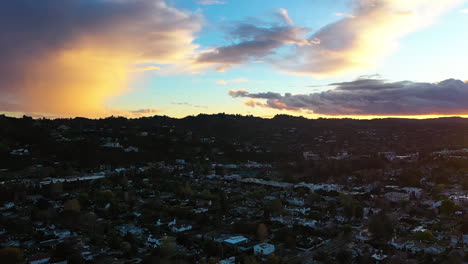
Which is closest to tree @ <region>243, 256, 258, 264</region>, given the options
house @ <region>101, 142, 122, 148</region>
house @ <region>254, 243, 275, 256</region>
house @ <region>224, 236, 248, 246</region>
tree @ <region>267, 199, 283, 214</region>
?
house @ <region>254, 243, 275, 256</region>

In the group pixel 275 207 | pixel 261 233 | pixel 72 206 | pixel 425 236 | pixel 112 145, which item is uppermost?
pixel 112 145

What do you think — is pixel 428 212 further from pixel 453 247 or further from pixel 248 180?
pixel 248 180

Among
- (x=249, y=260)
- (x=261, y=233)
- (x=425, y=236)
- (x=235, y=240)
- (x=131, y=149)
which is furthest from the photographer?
(x=131, y=149)

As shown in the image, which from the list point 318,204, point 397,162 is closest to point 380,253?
point 318,204

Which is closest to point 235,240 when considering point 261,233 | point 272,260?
point 261,233

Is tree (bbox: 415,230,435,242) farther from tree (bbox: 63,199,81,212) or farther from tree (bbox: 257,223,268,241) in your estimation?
tree (bbox: 63,199,81,212)

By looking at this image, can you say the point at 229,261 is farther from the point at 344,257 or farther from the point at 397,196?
the point at 397,196

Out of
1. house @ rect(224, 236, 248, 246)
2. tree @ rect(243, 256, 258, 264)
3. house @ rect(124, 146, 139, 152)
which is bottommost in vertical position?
house @ rect(224, 236, 248, 246)

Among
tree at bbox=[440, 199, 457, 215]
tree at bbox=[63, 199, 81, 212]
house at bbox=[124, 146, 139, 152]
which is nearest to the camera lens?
tree at bbox=[63, 199, 81, 212]
